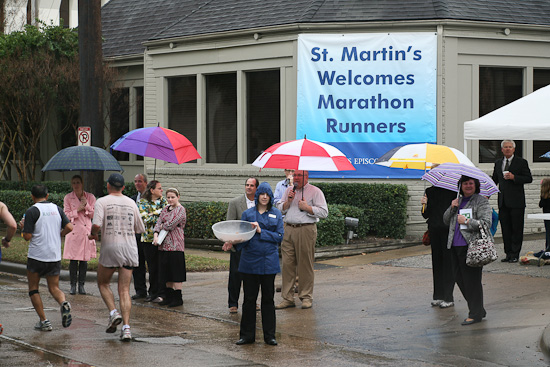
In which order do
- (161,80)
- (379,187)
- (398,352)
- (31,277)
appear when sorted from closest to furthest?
(398,352) < (31,277) < (379,187) < (161,80)

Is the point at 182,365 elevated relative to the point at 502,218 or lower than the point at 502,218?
lower

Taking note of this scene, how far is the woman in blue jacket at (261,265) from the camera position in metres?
9.05

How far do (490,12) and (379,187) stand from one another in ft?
15.2

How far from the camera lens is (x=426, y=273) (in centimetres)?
1371

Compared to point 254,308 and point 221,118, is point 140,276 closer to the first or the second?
point 254,308

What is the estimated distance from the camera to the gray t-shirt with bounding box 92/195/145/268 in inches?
371

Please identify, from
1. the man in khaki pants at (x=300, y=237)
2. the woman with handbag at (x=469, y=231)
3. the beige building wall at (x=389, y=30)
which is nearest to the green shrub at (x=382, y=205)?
the beige building wall at (x=389, y=30)

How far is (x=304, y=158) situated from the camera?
428 inches

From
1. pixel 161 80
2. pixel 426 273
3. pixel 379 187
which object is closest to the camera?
pixel 426 273

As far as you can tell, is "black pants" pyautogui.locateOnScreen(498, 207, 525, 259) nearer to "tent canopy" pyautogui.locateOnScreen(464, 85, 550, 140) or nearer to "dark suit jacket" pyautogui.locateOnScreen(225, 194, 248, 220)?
"tent canopy" pyautogui.locateOnScreen(464, 85, 550, 140)

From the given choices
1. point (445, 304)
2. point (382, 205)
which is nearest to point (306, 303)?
point (445, 304)

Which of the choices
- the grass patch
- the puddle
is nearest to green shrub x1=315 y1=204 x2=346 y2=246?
the grass patch

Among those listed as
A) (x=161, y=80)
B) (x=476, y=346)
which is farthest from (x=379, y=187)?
(x=476, y=346)

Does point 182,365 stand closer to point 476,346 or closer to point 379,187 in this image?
point 476,346
